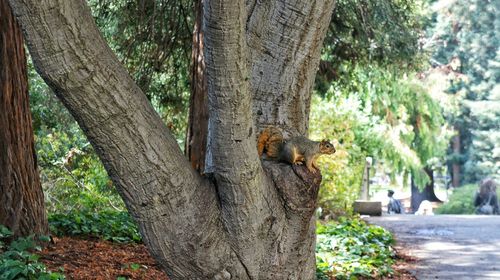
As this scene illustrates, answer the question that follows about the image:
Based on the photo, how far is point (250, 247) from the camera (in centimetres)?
446

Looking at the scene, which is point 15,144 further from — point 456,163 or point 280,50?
point 456,163

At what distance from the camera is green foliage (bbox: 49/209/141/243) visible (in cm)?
884

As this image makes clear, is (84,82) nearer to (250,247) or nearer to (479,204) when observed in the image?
(250,247)

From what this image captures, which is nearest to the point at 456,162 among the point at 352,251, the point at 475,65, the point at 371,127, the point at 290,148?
the point at 475,65

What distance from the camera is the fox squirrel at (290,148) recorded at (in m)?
4.57

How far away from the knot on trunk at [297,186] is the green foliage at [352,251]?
427 centimetres

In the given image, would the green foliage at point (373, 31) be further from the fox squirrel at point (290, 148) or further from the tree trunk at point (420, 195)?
the tree trunk at point (420, 195)

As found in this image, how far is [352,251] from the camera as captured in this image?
10938 mm

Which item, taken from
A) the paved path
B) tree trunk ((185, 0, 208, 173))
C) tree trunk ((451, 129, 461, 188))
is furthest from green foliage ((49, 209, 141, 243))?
tree trunk ((451, 129, 461, 188))

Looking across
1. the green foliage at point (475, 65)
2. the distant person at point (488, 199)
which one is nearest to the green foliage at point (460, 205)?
the distant person at point (488, 199)

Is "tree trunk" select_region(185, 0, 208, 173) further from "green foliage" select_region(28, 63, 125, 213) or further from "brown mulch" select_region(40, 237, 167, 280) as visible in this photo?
"green foliage" select_region(28, 63, 125, 213)

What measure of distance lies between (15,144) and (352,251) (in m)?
5.08

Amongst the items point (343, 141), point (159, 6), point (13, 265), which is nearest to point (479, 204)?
point (343, 141)

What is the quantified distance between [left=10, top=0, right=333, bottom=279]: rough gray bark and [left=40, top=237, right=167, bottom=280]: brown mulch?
8.86 ft
